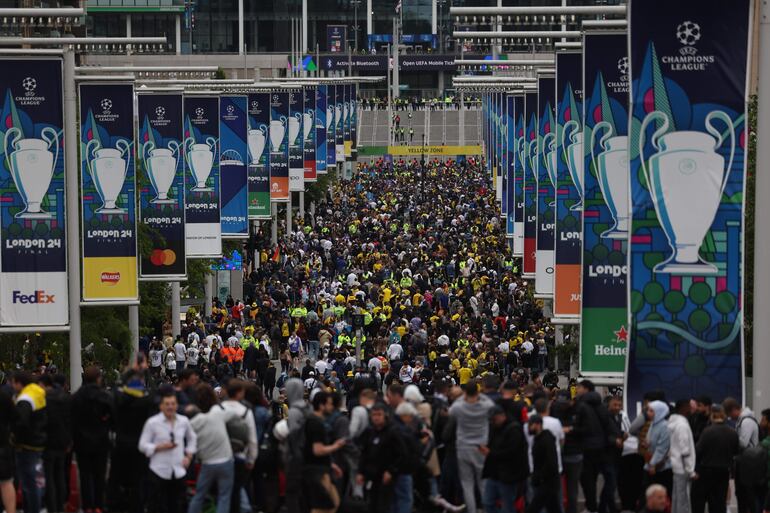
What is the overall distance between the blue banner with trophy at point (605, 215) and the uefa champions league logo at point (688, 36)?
415cm

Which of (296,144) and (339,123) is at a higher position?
(296,144)

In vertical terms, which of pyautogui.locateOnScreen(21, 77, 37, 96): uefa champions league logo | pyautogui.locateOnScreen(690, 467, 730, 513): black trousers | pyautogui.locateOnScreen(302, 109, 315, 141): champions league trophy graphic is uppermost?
pyautogui.locateOnScreen(21, 77, 37, 96): uefa champions league logo

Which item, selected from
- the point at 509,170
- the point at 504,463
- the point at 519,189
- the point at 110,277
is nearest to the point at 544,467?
the point at 504,463

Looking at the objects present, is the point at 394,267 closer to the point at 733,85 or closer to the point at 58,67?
the point at 58,67

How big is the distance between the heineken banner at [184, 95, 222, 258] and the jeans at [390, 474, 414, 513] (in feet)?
68.0

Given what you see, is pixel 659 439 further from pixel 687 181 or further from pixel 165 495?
pixel 165 495

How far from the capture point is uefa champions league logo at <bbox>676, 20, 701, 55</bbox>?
17312 millimetres

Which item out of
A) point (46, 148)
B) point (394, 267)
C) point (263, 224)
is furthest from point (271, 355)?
point (263, 224)

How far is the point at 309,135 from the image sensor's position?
62.7 m

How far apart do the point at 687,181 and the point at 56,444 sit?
6089 mm

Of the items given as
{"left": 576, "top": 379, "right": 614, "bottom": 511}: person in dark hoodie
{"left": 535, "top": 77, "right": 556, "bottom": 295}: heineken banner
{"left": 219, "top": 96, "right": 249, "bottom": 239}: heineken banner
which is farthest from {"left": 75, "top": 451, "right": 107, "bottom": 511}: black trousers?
{"left": 219, "top": 96, "right": 249, "bottom": 239}: heineken banner

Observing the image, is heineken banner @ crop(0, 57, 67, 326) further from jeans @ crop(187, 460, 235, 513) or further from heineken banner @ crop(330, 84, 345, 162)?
heineken banner @ crop(330, 84, 345, 162)

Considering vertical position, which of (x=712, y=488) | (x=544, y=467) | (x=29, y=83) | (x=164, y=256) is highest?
(x=29, y=83)

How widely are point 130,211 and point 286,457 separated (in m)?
11.2
